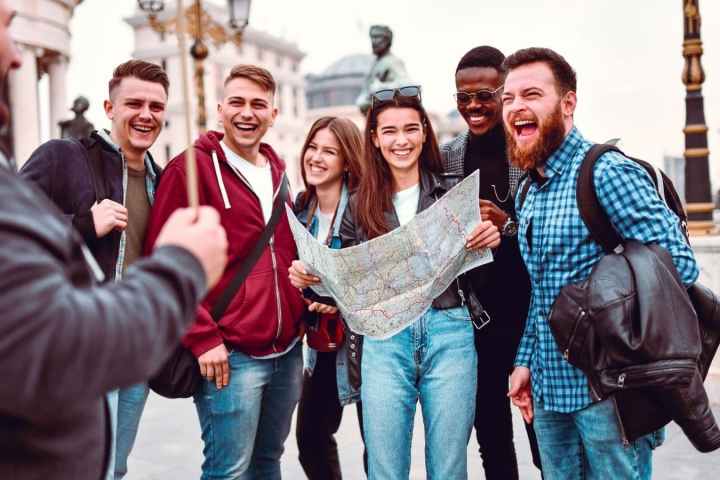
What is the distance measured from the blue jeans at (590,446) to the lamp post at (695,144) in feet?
15.9

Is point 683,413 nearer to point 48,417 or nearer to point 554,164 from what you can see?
point 554,164

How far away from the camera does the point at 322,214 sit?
3.60 metres

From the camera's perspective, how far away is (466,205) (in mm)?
2797

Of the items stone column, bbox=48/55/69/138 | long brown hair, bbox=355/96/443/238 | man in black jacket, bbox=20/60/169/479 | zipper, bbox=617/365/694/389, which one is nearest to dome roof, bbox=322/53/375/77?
stone column, bbox=48/55/69/138

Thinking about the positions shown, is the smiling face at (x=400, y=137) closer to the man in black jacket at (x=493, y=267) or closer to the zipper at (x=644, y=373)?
the man in black jacket at (x=493, y=267)

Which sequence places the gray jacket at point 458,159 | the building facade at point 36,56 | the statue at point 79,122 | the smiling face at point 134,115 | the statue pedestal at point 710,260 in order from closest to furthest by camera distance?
the smiling face at point 134,115 < the gray jacket at point 458,159 < the statue pedestal at point 710,260 < the statue at point 79,122 < the building facade at point 36,56

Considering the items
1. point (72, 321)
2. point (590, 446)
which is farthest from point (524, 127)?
point (72, 321)

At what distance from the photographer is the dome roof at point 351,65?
285ft

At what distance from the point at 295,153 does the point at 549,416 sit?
80.7 metres

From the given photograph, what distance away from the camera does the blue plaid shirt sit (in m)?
2.31

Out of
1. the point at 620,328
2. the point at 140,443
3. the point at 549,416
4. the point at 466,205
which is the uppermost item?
the point at 466,205

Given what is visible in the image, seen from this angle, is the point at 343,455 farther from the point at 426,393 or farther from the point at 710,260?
the point at 710,260

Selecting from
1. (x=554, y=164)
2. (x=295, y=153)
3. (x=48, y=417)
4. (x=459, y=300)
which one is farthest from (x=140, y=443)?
(x=295, y=153)

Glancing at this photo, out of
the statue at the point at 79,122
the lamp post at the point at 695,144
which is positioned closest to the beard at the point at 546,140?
the lamp post at the point at 695,144
